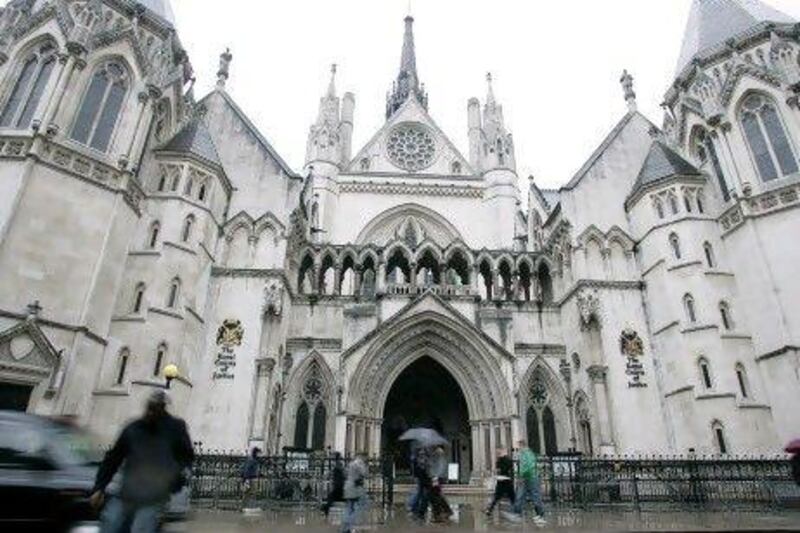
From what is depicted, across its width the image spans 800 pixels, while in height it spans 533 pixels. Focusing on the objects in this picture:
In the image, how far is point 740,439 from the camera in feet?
63.0

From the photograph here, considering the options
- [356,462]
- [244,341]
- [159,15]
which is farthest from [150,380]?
[159,15]

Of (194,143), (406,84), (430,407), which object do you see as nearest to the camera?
(194,143)

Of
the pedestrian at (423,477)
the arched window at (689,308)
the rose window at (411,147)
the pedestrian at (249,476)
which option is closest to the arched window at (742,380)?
the arched window at (689,308)

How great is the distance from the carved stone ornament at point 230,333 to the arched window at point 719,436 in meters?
18.8

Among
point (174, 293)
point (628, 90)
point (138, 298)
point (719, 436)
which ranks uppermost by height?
point (628, 90)

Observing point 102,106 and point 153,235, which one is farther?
point 153,235

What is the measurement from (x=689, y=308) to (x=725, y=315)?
4.26ft

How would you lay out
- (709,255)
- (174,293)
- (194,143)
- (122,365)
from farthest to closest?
1. (194,143)
2. (709,255)
3. (174,293)
4. (122,365)

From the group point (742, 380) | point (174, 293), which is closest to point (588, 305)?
point (742, 380)

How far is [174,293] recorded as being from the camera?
68.9ft

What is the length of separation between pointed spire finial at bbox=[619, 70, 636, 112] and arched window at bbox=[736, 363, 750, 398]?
15433mm

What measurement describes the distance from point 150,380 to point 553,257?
19867 mm

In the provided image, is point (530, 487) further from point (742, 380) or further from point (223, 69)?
point (223, 69)

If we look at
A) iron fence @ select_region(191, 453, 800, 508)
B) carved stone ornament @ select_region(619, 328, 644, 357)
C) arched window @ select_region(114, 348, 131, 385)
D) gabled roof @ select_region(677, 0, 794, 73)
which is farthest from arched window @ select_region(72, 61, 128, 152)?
gabled roof @ select_region(677, 0, 794, 73)
